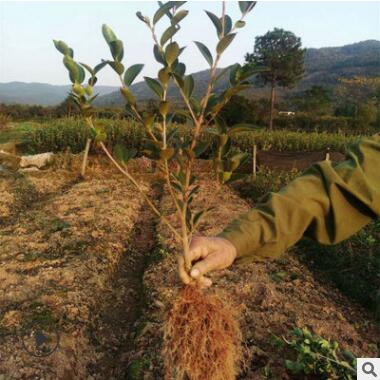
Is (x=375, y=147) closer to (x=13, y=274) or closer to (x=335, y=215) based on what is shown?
(x=335, y=215)

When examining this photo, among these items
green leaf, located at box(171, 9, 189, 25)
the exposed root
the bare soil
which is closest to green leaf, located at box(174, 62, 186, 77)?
green leaf, located at box(171, 9, 189, 25)

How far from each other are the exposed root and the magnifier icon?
1.50 feet

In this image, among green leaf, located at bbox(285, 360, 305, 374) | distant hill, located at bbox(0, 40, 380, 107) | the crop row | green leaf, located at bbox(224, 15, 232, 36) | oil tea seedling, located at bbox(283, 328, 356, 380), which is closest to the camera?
green leaf, located at bbox(224, 15, 232, 36)

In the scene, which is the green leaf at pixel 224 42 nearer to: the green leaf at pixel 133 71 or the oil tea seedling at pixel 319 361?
the green leaf at pixel 133 71

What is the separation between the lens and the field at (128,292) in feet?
8.69

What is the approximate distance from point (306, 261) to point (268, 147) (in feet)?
26.7

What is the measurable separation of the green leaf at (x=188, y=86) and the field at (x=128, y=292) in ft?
2.35

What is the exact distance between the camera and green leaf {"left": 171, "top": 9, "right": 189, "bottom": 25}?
3.50 ft

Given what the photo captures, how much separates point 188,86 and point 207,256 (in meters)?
0.48

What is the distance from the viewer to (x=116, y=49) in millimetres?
1037

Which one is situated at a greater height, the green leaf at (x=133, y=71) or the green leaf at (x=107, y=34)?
the green leaf at (x=107, y=34)

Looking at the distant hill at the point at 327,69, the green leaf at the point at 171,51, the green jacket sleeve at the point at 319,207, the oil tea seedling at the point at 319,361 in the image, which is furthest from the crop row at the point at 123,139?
the distant hill at the point at 327,69

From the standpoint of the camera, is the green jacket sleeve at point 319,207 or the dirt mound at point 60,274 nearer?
the green jacket sleeve at point 319,207

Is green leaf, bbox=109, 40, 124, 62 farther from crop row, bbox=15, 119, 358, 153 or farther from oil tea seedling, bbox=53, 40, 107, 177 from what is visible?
crop row, bbox=15, 119, 358, 153
